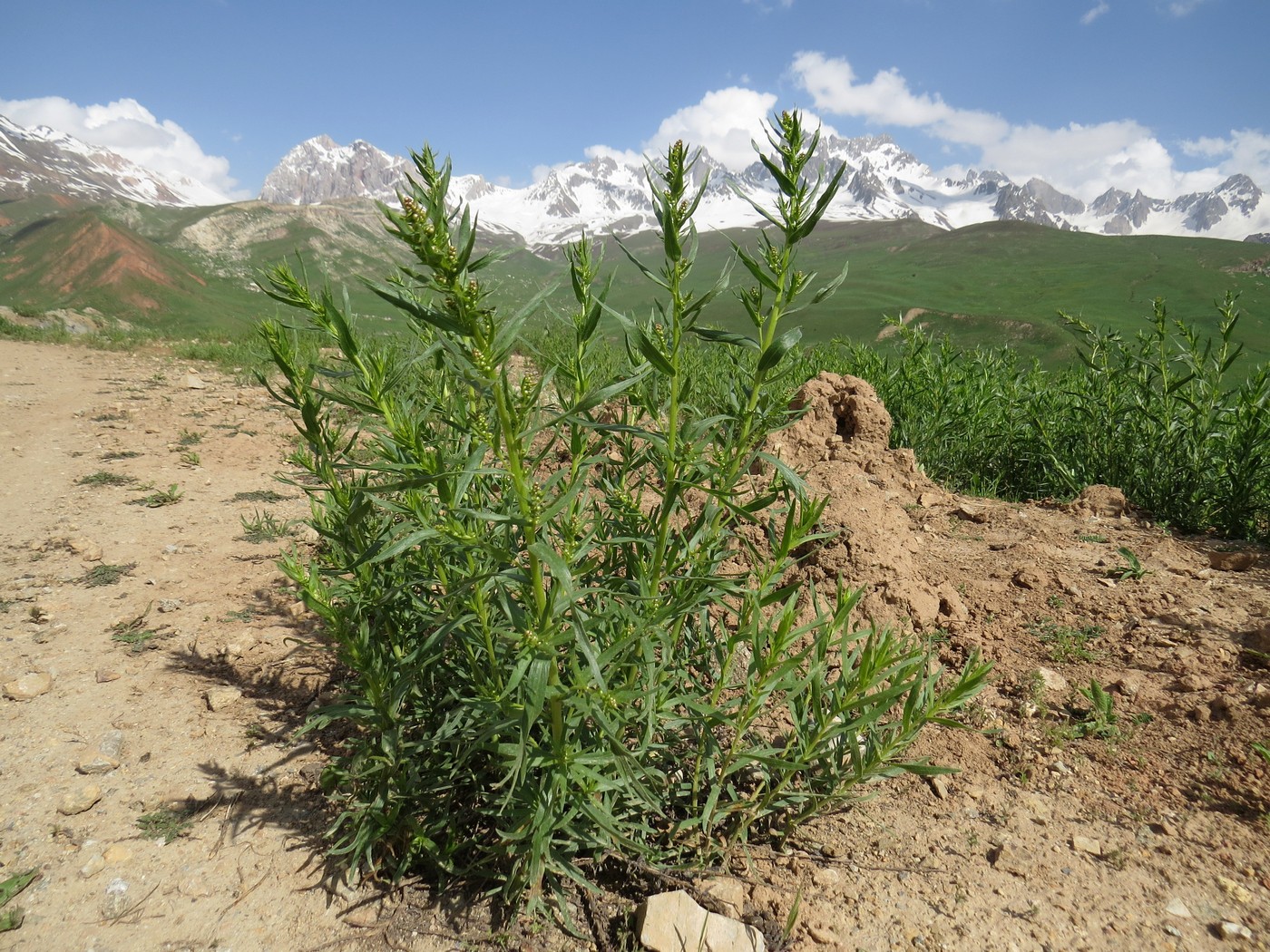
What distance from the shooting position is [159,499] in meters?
4.60

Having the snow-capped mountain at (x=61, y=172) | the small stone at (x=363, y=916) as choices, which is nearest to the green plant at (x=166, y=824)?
the small stone at (x=363, y=916)

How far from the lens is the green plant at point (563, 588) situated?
50.0 inches

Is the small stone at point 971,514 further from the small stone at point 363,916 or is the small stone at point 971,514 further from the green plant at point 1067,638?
the small stone at point 363,916

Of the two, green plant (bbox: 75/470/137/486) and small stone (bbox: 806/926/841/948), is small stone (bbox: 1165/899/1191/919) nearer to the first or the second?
small stone (bbox: 806/926/841/948)

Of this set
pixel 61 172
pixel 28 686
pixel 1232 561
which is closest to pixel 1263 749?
pixel 1232 561

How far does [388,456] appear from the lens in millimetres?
1598

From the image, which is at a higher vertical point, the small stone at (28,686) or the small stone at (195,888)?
the small stone at (28,686)

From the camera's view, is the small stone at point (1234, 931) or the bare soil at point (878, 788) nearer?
the small stone at point (1234, 931)

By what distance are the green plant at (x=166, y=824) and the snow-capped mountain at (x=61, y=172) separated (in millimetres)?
110550

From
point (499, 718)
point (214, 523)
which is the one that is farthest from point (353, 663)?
point (214, 523)

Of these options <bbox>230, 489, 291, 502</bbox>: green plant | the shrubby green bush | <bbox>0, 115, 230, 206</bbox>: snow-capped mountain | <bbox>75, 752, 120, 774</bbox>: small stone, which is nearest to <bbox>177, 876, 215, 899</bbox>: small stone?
<bbox>75, 752, 120, 774</bbox>: small stone

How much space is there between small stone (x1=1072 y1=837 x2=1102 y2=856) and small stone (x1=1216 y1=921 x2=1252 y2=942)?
0.92 ft

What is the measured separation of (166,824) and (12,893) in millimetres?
365

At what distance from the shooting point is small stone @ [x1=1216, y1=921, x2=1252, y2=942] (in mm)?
1610
